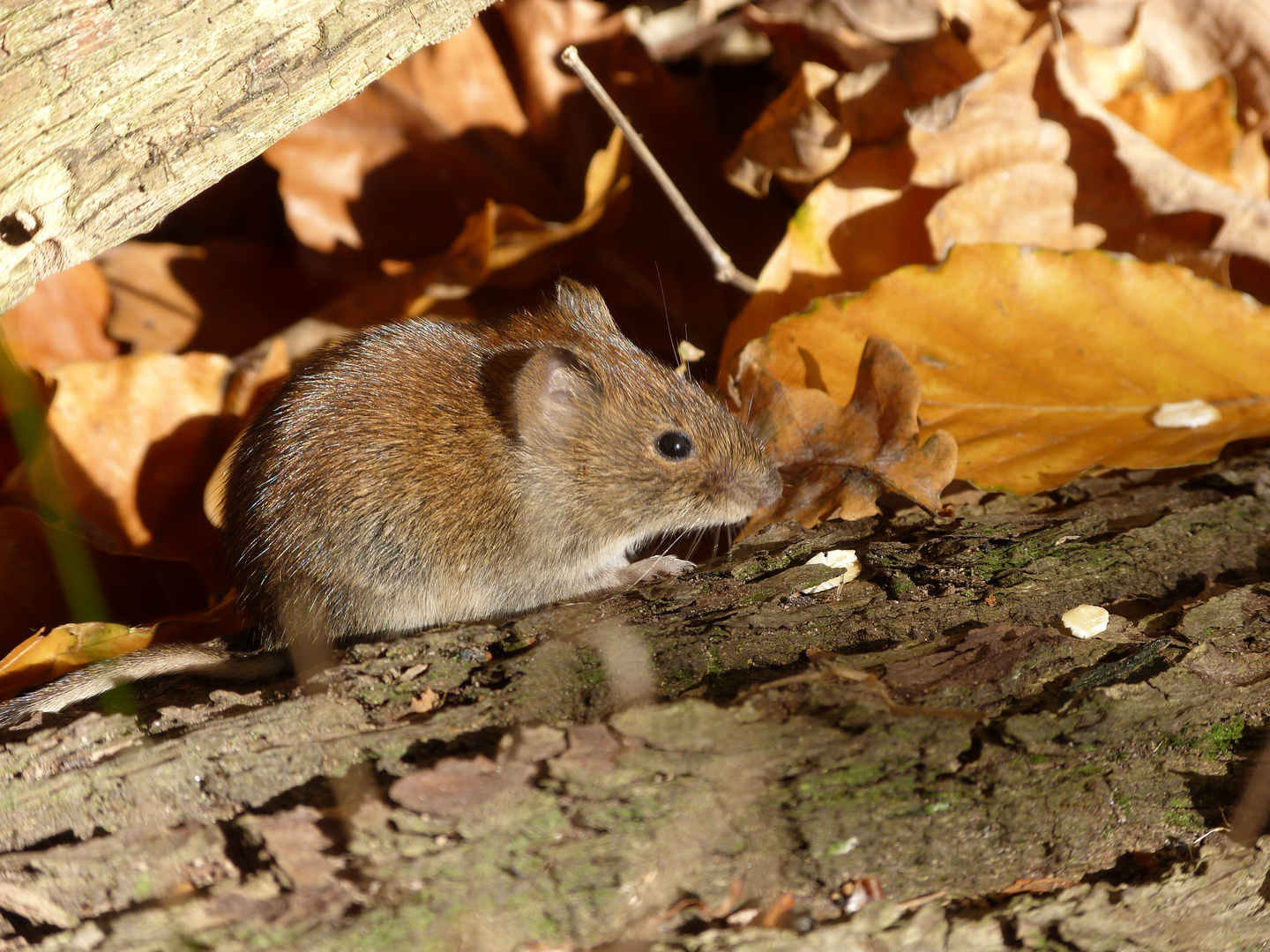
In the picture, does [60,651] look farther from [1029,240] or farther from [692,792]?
[1029,240]

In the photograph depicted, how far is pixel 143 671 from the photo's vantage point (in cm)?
261

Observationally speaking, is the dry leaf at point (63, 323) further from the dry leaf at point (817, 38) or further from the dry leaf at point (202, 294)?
the dry leaf at point (817, 38)

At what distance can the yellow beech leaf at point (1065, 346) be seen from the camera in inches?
121

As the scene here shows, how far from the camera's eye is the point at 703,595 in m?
2.51

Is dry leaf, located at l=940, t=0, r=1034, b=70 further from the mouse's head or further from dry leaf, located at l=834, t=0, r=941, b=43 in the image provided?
the mouse's head

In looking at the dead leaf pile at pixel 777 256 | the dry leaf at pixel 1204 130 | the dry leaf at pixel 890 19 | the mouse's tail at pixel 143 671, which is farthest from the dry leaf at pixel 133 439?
the dry leaf at pixel 1204 130

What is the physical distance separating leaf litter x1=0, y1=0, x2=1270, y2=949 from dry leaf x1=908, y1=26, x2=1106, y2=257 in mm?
11

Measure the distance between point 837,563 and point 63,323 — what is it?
339cm

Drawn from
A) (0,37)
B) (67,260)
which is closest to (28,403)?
(67,260)

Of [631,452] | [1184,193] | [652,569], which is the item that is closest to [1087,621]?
[652,569]

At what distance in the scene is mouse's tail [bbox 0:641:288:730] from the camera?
252 cm

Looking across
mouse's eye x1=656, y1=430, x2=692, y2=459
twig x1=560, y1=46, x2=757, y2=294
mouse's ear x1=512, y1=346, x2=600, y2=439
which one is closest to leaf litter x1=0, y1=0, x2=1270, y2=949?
twig x1=560, y1=46, x2=757, y2=294

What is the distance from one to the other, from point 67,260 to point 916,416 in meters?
2.24

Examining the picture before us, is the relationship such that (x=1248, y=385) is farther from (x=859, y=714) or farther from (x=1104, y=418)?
(x=859, y=714)
